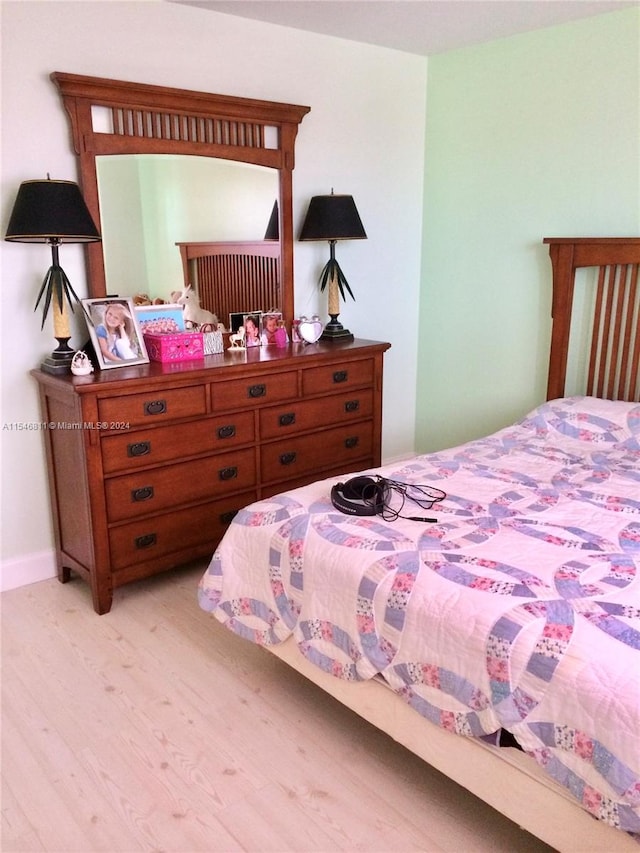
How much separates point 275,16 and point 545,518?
2.46 meters

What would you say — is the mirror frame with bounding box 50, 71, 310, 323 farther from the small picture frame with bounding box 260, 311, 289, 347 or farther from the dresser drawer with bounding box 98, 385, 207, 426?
the dresser drawer with bounding box 98, 385, 207, 426

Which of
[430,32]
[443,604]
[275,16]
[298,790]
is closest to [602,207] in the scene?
[430,32]

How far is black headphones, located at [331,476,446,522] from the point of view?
2.11 m

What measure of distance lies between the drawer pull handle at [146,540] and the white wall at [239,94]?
492mm

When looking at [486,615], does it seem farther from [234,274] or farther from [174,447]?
[234,274]

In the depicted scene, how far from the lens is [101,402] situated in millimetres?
2494

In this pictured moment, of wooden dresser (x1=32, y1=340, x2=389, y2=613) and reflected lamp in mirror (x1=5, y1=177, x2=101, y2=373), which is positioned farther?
wooden dresser (x1=32, y1=340, x2=389, y2=613)

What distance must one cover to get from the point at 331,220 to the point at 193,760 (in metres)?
2.40

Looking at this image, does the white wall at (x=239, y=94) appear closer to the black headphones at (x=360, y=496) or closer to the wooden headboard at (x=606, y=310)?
the wooden headboard at (x=606, y=310)

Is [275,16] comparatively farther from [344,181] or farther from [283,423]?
[283,423]

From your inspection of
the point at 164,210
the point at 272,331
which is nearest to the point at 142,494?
the point at 272,331

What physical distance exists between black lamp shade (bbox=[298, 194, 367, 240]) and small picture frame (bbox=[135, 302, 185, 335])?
30.8 inches

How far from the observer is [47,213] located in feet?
7.99

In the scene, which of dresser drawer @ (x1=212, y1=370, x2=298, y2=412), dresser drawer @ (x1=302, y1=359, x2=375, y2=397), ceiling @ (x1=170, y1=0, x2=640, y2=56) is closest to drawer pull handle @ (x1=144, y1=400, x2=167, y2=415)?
dresser drawer @ (x1=212, y1=370, x2=298, y2=412)
